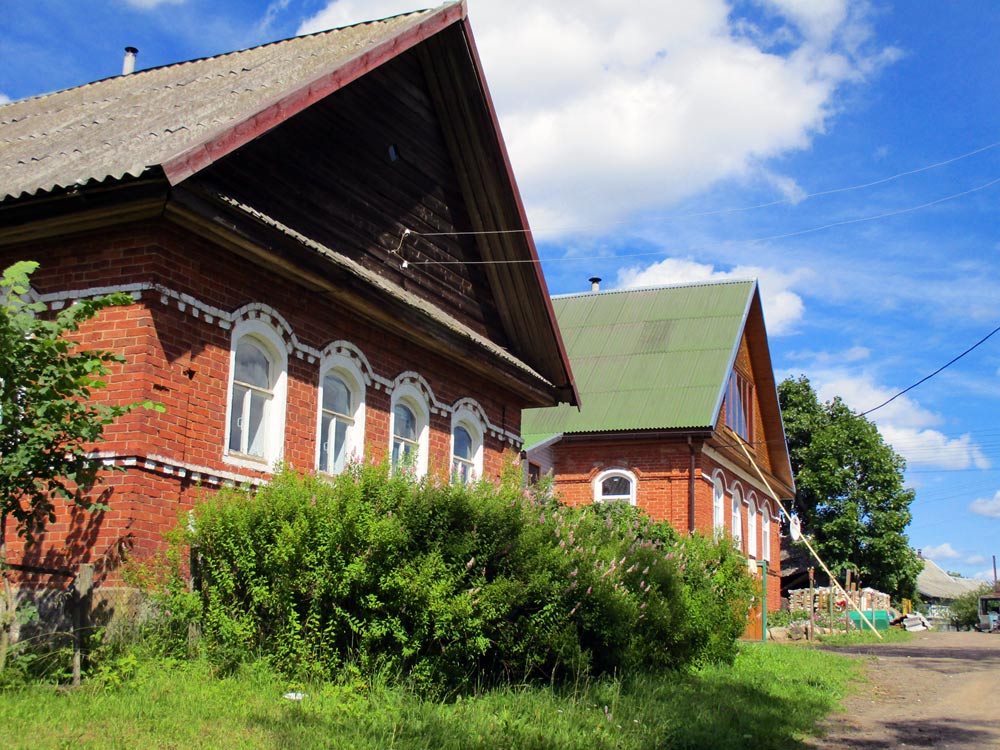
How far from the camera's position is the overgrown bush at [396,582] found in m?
8.56

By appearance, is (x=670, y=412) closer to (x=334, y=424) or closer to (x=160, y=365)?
(x=334, y=424)

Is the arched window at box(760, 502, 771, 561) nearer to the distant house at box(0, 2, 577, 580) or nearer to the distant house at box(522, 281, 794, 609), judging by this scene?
the distant house at box(522, 281, 794, 609)

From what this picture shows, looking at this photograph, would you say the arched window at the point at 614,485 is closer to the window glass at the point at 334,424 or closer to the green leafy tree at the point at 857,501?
the window glass at the point at 334,424

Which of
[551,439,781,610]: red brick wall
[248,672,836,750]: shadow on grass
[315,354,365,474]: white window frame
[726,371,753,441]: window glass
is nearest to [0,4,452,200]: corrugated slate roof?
[315,354,365,474]: white window frame

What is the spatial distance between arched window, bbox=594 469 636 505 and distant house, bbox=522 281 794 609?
0.02 m

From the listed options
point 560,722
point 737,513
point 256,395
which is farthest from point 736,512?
point 560,722

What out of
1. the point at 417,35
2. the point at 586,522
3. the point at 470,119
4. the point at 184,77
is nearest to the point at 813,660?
the point at 586,522

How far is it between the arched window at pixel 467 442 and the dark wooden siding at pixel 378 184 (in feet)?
4.49

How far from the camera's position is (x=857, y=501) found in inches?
1618

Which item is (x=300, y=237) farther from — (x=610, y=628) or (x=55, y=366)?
(x=610, y=628)

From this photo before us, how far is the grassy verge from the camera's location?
6.62m

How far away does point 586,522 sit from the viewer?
11102 millimetres

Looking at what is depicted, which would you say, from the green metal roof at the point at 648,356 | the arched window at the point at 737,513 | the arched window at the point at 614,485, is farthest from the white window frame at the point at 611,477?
the arched window at the point at 737,513

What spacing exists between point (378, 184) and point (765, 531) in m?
21.1
